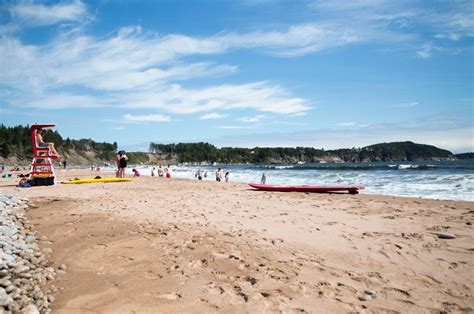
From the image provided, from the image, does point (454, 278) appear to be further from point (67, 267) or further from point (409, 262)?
point (67, 267)

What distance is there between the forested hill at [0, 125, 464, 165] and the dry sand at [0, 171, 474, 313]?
335ft

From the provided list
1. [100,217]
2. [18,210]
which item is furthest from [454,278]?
[18,210]

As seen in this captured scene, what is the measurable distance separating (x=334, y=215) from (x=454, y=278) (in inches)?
165

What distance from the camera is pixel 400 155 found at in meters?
157

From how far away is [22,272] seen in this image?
4.13 m

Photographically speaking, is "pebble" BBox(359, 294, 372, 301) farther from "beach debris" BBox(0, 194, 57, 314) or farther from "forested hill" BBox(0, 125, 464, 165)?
"forested hill" BBox(0, 125, 464, 165)

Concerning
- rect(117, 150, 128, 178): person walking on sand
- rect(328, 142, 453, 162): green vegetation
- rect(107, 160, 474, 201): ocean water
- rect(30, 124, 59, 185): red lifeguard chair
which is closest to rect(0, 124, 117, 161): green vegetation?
rect(107, 160, 474, 201): ocean water

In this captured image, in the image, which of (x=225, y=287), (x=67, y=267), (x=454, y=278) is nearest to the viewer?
(x=225, y=287)

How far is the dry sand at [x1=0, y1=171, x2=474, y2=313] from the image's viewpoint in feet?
11.4

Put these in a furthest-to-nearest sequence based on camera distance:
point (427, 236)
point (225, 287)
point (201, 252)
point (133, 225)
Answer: point (133, 225) → point (427, 236) → point (201, 252) → point (225, 287)

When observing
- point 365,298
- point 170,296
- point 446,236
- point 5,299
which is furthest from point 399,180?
point 5,299

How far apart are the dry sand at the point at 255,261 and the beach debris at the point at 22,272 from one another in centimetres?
22

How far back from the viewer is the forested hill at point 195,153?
99.2 meters

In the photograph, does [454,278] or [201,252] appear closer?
[454,278]
